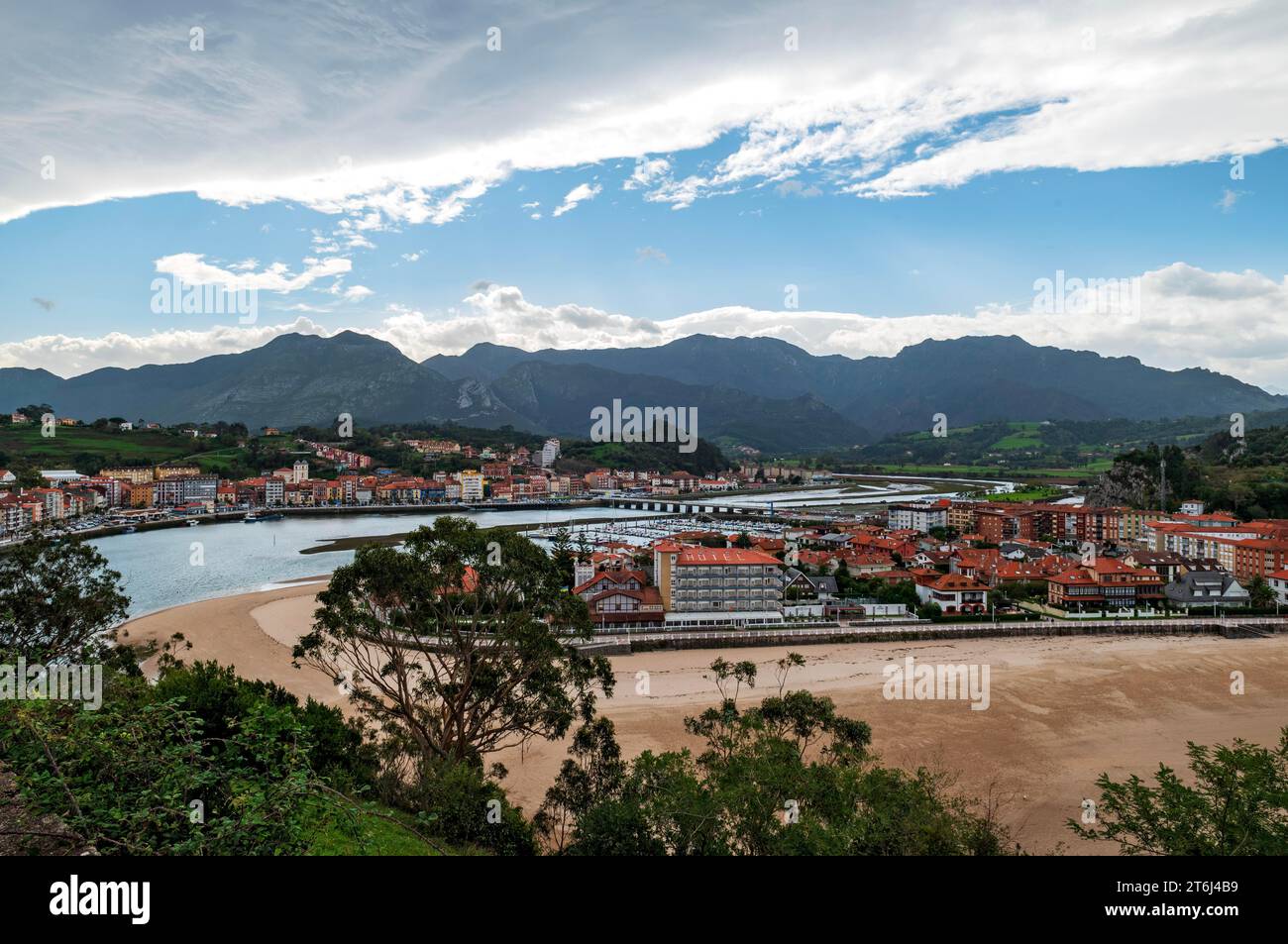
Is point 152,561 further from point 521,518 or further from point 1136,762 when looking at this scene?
point 1136,762

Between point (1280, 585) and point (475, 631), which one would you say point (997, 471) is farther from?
point (475, 631)

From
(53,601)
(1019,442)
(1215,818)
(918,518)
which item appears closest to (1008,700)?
(1215,818)

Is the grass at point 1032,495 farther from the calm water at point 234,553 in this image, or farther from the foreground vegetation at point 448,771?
the foreground vegetation at point 448,771

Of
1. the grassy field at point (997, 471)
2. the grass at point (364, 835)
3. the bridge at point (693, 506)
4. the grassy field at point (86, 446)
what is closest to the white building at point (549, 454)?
the bridge at point (693, 506)

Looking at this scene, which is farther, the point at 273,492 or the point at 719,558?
the point at 273,492

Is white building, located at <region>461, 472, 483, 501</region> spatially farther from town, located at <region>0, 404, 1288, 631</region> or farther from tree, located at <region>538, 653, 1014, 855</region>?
tree, located at <region>538, 653, 1014, 855</region>
